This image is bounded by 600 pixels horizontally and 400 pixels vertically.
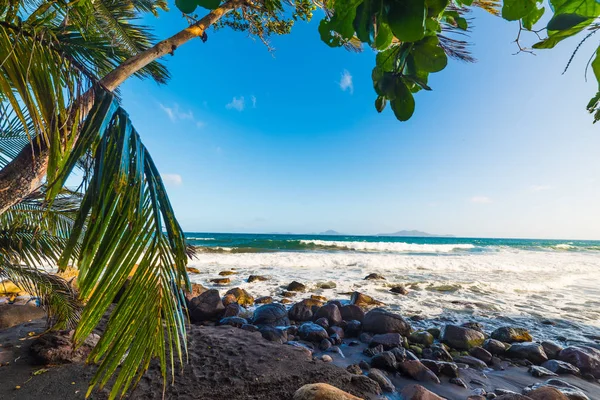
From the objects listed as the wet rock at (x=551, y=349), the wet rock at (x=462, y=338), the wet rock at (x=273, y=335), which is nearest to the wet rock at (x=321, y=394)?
the wet rock at (x=273, y=335)

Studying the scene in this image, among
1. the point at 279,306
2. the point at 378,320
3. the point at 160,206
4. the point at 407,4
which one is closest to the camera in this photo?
the point at 407,4

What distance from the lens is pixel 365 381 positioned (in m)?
2.92

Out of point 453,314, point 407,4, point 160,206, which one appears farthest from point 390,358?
point 407,4

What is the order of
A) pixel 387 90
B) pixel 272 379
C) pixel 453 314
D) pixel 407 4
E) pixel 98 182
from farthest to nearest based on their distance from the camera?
1. pixel 453 314
2. pixel 272 379
3. pixel 98 182
4. pixel 387 90
5. pixel 407 4

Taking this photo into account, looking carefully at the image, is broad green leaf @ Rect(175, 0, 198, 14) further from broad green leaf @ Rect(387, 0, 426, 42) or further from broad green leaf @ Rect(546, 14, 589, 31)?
broad green leaf @ Rect(546, 14, 589, 31)

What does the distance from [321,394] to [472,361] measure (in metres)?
3.12

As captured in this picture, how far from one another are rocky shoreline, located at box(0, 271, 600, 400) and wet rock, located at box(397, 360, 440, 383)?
0.01 m

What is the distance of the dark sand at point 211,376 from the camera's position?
2473mm

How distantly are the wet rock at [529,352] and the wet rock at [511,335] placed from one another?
37 cm

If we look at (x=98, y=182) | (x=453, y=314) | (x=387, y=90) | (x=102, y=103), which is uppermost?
(x=102, y=103)

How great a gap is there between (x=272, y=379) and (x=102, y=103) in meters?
2.93

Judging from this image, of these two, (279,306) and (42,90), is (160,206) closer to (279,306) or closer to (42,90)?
(42,90)

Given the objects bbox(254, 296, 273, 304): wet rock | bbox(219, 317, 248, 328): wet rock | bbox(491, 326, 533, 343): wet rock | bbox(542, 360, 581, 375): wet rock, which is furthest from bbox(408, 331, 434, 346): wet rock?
bbox(254, 296, 273, 304): wet rock

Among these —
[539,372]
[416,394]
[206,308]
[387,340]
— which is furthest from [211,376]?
[539,372]
